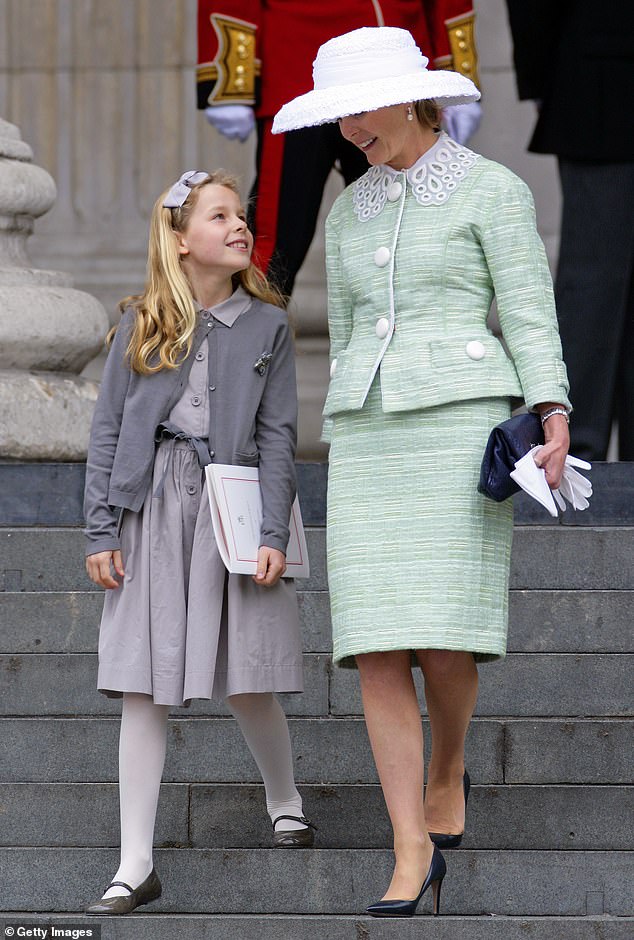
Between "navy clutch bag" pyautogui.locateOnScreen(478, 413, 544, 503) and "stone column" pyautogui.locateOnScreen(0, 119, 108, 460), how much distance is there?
3117 mm

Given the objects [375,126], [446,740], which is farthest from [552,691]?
[375,126]

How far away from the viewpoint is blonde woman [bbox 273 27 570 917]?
4.00 meters

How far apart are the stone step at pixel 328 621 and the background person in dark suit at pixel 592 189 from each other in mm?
1062

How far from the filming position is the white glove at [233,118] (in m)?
7.06

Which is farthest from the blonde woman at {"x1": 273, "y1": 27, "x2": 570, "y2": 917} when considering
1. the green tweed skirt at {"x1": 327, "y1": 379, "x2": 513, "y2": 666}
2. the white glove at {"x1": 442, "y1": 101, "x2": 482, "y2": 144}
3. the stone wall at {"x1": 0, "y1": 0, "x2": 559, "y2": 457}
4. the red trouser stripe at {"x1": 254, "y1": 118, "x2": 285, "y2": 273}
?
the stone wall at {"x1": 0, "y1": 0, "x2": 559, "y2": 457}

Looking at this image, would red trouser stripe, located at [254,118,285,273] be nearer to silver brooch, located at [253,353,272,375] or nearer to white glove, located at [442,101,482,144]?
white glove, located at [442,101,482,144]

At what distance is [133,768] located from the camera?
4254 mm

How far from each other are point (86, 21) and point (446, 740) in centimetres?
622

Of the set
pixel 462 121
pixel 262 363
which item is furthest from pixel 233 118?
pixel 262 363

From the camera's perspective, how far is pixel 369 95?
13.3 feet

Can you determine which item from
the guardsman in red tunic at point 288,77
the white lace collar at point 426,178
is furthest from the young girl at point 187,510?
the guardsman in red tunic at point 288,77

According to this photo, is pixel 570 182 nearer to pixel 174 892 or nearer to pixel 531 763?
pixel 531 763

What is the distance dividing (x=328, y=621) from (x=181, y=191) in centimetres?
137

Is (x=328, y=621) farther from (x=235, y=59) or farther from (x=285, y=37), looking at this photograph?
(x=285, y=37)
